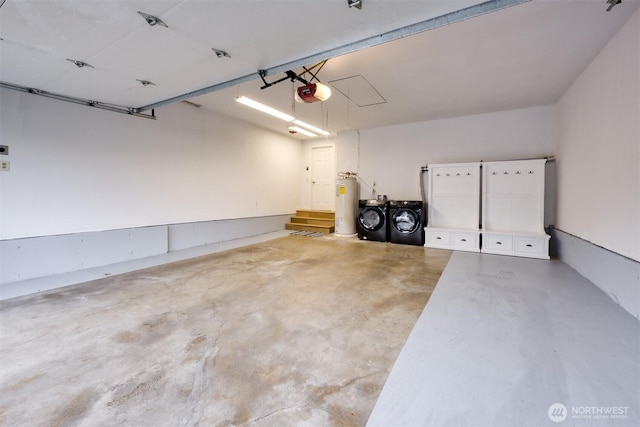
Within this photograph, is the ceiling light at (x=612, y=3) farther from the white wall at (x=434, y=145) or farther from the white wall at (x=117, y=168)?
the white wall at (x=117, y=168)

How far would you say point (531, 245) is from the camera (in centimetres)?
469

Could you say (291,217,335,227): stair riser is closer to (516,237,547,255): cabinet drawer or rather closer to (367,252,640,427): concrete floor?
(516,237,547,255): cabinet drawer

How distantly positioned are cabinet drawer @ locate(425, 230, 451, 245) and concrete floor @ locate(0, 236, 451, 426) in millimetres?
2081

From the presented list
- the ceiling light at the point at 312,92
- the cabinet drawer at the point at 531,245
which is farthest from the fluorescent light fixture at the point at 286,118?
the cabinet drawer at the point at 531,245

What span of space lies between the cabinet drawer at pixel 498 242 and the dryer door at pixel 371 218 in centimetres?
215

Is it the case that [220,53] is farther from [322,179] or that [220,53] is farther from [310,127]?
[322,179]

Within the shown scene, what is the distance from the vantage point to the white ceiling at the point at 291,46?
1.96 metres

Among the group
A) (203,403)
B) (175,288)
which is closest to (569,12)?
(203,403)

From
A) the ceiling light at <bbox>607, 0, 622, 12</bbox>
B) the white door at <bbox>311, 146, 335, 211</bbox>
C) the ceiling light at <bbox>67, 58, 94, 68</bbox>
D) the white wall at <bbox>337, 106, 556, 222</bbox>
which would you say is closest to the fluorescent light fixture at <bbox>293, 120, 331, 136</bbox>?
the white wall at <bbox>337, 106, 556, 222</bbox>

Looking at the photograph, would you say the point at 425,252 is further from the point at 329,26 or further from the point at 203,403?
the point at 203,403

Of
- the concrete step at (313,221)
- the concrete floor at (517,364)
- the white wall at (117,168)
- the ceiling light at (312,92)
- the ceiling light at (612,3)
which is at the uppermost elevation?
the ceiling light at (612,3)

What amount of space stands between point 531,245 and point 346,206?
3959 mm

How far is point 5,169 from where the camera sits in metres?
3.30

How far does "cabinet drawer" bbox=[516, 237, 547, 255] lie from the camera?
4.60m
